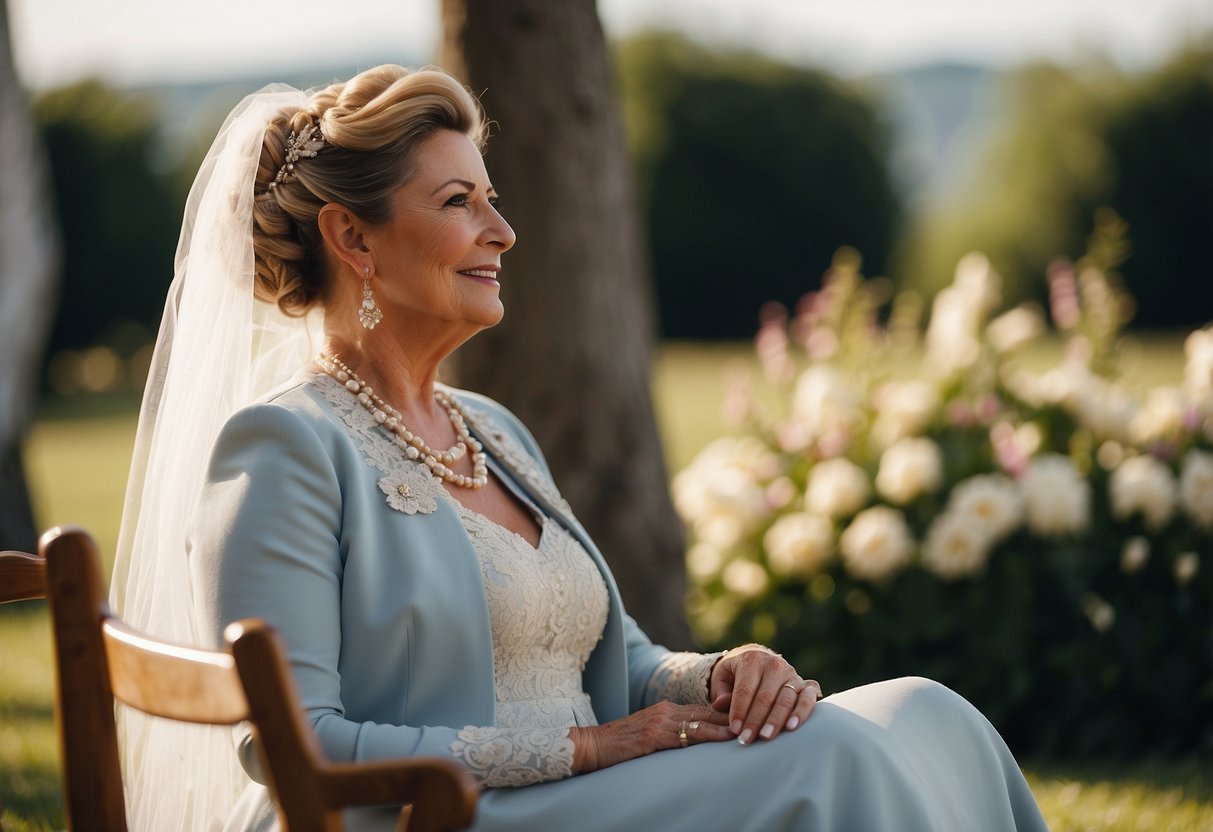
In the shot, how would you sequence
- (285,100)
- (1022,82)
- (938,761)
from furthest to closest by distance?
(1022,82)
(285,100)
(938,761)

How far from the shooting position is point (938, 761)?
7.71 feet

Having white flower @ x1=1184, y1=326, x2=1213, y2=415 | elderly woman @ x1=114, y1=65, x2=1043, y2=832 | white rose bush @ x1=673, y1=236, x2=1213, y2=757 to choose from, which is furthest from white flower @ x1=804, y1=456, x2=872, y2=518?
elderly woman @ x1=114, y1=65, x2=1043, y2=832

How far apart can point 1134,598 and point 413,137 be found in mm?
3199

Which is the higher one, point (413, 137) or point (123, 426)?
point (413, 137)

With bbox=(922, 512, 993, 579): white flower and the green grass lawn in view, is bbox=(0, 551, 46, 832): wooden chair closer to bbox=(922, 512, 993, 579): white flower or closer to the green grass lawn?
the green grass lawn

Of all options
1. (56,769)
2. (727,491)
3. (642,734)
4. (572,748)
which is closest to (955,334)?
(727,491)

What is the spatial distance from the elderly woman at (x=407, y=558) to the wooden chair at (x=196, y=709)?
0.35 meters

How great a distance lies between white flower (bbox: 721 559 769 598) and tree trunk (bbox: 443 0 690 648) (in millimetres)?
509

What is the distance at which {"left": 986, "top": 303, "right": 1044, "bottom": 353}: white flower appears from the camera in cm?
514

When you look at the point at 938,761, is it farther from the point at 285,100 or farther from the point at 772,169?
the point at 772,169

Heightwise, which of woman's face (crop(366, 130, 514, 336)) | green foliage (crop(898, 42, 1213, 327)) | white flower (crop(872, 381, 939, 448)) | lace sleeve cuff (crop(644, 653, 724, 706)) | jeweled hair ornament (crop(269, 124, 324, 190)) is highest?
jeweled hair ornament (crop(269, 124, 324, 190))

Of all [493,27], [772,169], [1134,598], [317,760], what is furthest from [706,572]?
[772,169]

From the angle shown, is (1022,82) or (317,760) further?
(1022,82)

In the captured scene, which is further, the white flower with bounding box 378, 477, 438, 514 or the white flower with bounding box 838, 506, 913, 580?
the white flower with bounding box 838, 506, 913, 580
